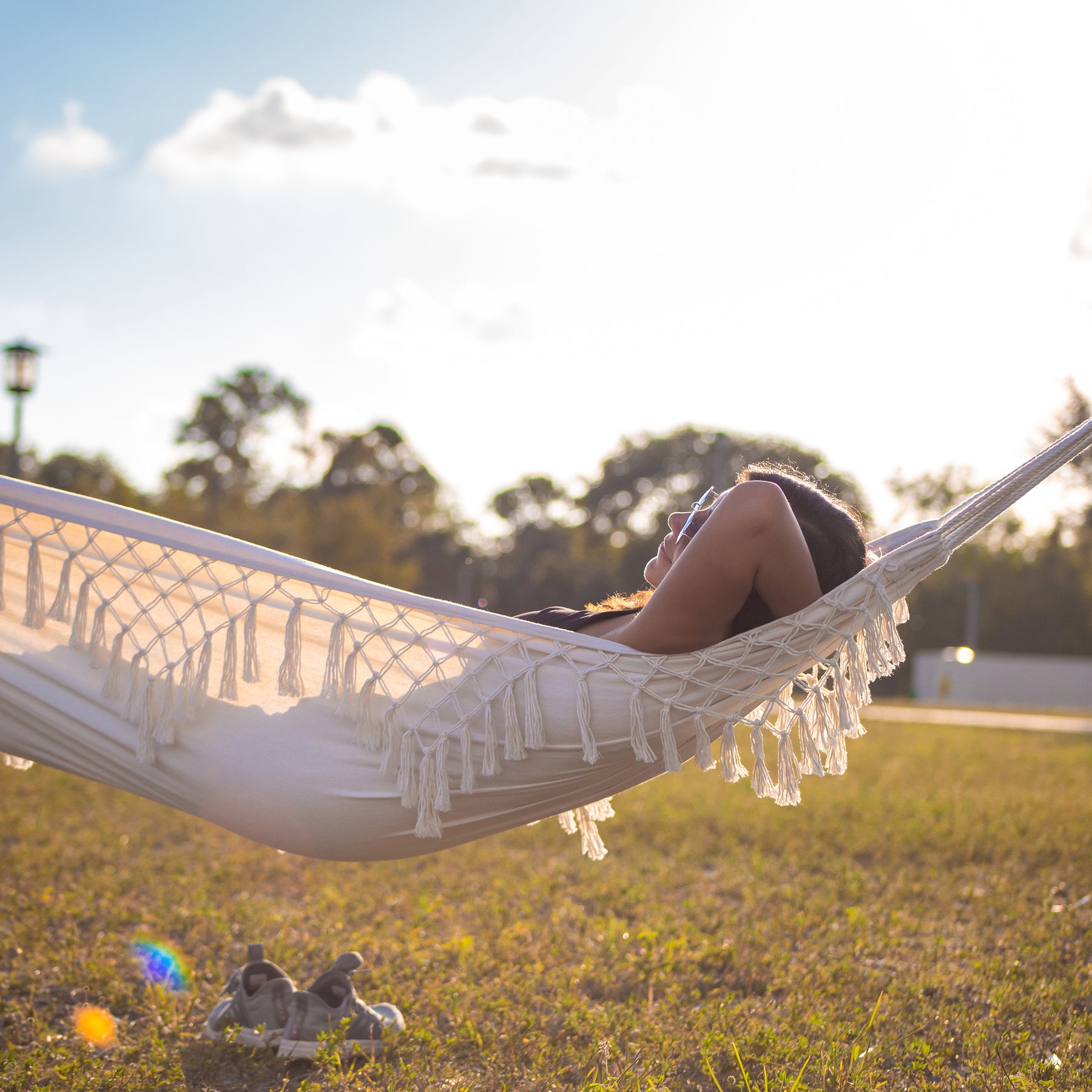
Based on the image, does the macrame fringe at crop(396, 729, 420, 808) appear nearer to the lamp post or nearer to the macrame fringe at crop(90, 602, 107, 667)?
the macrame fringe at crop(90, 602, 107, 667)

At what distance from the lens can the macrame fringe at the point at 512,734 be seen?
2012mm

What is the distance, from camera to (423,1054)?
7.23ft

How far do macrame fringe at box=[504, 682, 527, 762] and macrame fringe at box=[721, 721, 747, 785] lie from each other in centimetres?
45

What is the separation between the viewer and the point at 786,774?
2.07 meters

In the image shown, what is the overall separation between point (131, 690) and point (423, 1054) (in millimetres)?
1139

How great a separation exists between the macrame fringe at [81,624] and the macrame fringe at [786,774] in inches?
64.4

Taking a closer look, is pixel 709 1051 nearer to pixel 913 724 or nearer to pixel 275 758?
pixel 275 758

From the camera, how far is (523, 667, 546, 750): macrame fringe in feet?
6.55

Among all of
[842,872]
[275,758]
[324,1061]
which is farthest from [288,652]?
[842,872]

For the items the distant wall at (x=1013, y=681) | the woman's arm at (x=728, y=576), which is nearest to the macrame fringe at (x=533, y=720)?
the woman's arm at (x=728, y=576)

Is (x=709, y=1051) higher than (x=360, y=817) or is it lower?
lower

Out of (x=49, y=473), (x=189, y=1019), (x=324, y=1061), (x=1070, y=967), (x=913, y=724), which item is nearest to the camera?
(x=324, y=1061)

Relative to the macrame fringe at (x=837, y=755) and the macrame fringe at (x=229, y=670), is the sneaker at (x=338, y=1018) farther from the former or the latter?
the macrame fringe at (x=837, y=755)

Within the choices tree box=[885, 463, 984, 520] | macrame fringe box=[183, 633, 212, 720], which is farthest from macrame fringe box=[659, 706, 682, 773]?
tree box=[885, 463, 984, 520]
